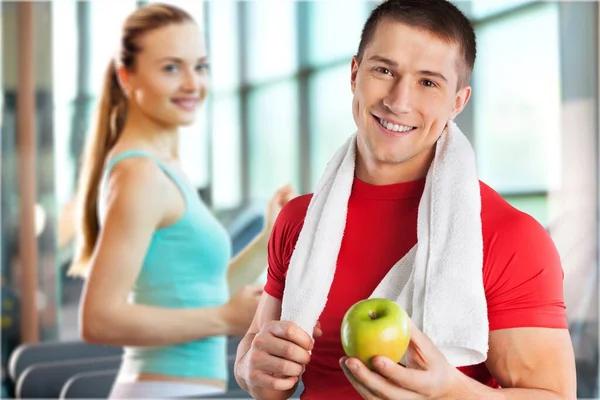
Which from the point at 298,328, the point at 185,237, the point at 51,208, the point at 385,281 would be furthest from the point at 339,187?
the point at 51,208

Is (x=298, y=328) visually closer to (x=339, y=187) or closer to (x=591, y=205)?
(x=339, y=187)

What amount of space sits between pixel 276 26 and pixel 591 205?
133cm

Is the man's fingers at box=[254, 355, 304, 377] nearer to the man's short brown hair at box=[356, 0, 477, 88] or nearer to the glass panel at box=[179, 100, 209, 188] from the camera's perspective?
the man's short brown hair at box=[356, 0, 477, 88]

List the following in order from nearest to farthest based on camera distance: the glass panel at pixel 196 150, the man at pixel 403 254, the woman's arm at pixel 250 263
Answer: the man at pixel 403 254 → the woman's arm at pixel 250 263 → the glass panel at pixel 196 150

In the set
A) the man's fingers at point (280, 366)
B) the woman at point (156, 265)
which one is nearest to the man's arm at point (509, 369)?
the man's fingers at point (280, 366)

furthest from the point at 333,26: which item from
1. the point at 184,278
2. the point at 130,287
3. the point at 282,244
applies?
the point at 282,244

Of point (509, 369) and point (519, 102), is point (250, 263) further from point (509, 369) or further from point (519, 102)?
point (509, 369)

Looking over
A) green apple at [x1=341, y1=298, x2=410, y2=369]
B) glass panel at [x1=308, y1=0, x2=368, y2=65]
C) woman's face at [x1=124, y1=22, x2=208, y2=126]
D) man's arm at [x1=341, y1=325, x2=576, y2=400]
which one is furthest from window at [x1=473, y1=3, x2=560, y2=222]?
green apple at [x1=341, y1=298, x2=410, y2=369]

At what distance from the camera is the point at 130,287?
6.88 ft

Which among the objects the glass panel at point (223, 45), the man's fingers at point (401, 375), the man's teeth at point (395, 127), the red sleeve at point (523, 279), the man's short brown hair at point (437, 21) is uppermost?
the glass panel at point (223, 45)

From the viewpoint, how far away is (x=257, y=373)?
1.26 m

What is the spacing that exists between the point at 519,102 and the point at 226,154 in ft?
3.57

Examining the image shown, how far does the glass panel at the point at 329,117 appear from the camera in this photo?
10.2 feet

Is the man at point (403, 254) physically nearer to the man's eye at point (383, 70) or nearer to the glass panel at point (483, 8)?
the man's eye at point (383, 70)
